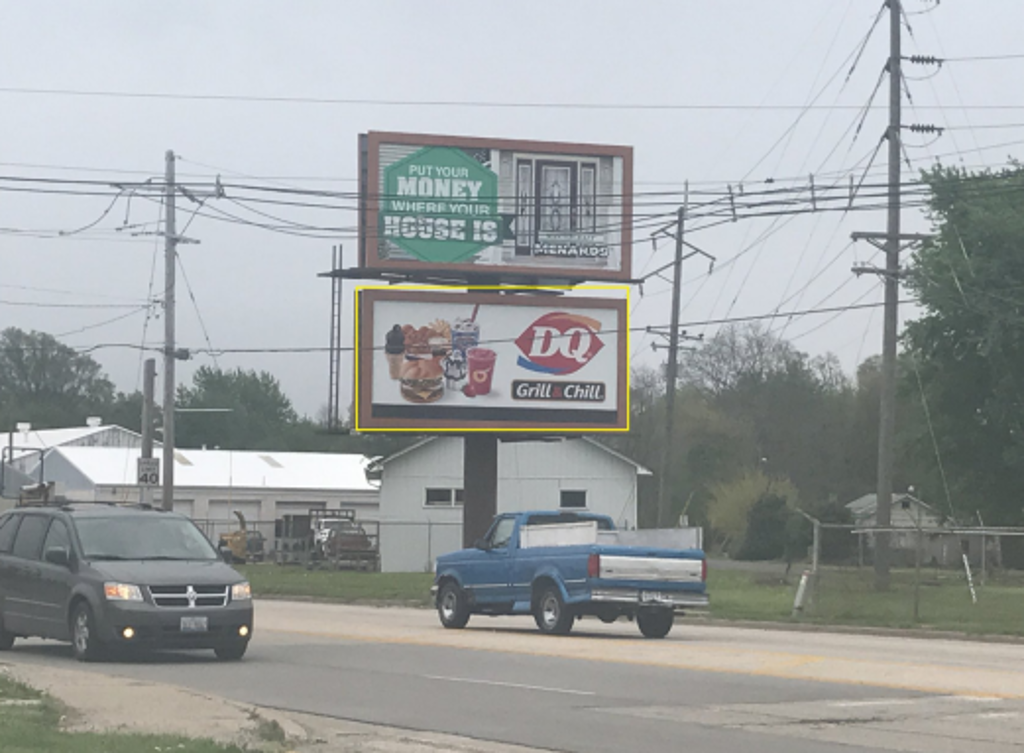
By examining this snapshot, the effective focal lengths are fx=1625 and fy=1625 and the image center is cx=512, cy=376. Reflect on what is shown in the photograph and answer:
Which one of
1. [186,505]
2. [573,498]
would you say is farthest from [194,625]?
[186,505]

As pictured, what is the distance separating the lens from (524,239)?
48.6 m

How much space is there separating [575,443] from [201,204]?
84.5 ft

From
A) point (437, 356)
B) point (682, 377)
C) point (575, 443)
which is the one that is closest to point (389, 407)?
point (437, 356)

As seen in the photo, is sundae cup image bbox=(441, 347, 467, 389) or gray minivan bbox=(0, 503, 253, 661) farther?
sundae cup image bbox=(441, 347, 467, 389)

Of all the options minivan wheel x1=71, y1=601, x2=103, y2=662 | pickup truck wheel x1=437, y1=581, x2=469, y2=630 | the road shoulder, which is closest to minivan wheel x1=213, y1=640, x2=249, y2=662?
minivan wheel x1=71, y1=601, x2=103, y2=662

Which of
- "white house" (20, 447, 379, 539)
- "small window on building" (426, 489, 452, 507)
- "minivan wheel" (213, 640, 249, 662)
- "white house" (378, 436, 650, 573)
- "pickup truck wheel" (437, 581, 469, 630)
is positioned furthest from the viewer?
"white house" (20, 447, 379, 539)

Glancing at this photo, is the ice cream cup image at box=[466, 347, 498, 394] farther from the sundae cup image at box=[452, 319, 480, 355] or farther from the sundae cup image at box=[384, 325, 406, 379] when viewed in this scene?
the sundae cup image at box=[384, 325, 406, 379]

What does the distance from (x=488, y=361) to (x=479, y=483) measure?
3887mm

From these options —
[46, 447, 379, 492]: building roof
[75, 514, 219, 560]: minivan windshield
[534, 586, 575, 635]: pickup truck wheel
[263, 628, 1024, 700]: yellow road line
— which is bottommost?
[263, 628, 1024, 700]: yellow road line

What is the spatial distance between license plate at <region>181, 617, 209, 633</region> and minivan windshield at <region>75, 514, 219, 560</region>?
48.5 inches

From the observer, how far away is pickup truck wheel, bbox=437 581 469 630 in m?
26.7

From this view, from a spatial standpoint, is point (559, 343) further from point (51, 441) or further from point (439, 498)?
point (51, 441)

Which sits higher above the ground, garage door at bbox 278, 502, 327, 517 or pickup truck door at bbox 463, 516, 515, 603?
garage door at bbox 278, 502, 327, 517

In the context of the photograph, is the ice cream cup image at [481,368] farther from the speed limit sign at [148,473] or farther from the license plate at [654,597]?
the license plate at [654,597]
